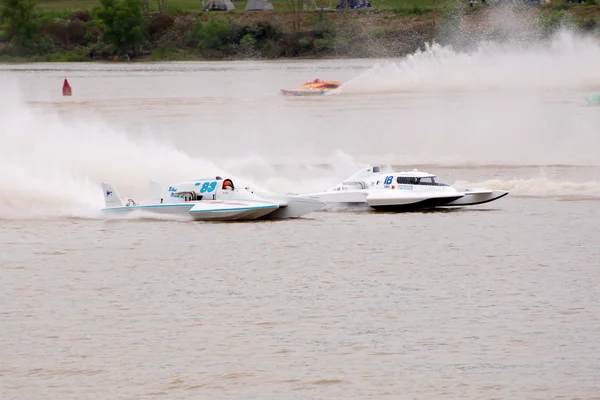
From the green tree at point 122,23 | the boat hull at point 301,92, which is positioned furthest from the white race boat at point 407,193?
the green tree at point 122,23

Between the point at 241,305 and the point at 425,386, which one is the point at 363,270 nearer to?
the point at 241,305

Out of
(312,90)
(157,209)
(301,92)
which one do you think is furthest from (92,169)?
(312,90)

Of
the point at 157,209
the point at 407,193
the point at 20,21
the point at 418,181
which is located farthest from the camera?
the point at 20,21

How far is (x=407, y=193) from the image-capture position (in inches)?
997

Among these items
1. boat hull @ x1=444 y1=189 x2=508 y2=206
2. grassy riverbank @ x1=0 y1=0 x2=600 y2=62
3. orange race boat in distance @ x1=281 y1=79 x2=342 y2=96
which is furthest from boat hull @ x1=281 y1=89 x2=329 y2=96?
boat hull @ x1=444 y1=189 x2=508 y2=206

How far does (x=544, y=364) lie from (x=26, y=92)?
52889 millimetres

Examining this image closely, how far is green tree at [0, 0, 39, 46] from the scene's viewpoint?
333 feet

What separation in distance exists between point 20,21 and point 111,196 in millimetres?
80846

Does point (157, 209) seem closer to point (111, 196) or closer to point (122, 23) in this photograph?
point (111, 196)

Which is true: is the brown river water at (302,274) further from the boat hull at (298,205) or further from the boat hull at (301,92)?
the boat hull at (301,92)

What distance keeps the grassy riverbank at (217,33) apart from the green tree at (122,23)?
8 centimetres

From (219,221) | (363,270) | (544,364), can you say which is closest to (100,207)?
(219,221)

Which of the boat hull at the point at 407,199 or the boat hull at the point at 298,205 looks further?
the boat hull at the point at 407,199

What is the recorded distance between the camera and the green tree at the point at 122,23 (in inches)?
4001
